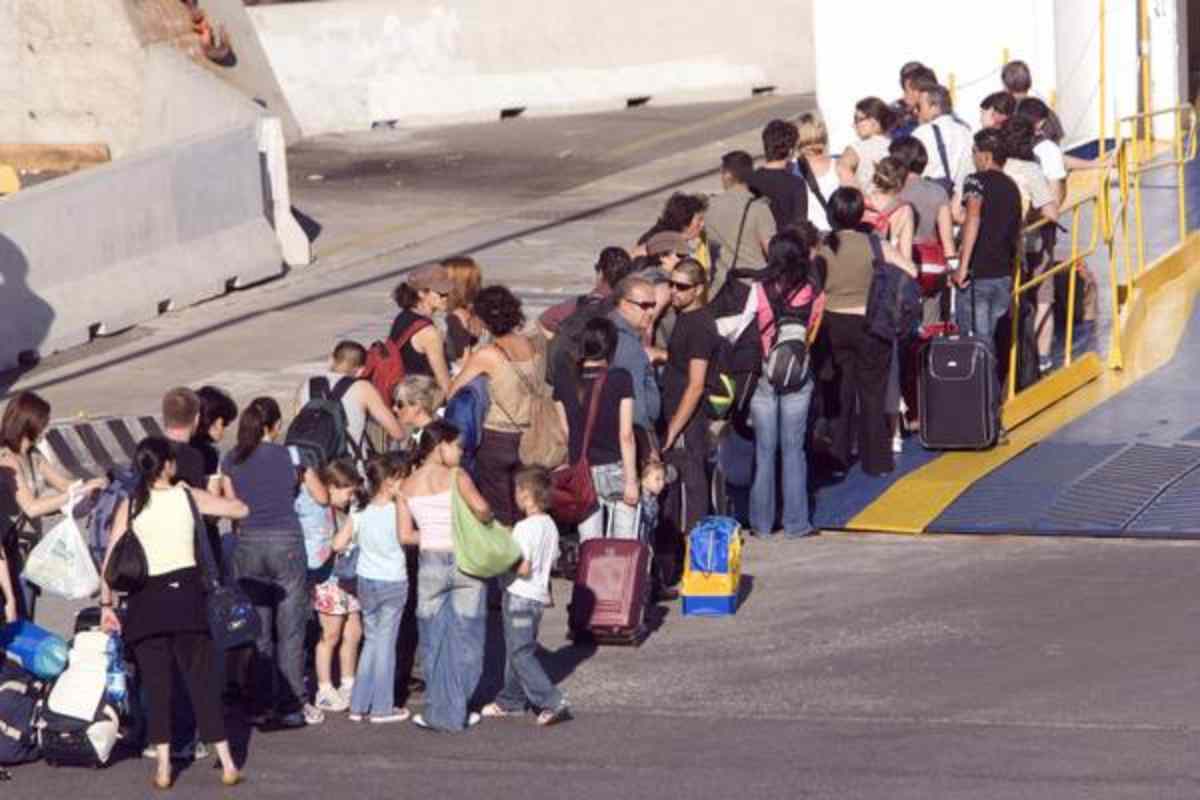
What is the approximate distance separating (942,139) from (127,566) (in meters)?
8.38

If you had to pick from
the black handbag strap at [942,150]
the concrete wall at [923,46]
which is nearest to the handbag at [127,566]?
the black handbag strap at [942,150]

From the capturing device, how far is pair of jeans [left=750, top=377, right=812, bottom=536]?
46.0ft

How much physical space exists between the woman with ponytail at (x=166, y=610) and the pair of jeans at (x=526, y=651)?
4.30 ft

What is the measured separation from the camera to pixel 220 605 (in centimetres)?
1073

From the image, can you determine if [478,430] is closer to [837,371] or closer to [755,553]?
[755,553]

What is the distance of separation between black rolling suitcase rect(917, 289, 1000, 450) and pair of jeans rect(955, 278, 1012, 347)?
27 centimetres

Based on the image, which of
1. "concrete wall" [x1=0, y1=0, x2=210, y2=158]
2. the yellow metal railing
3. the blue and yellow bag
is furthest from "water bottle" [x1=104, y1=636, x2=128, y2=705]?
"concrete wall" [x1=0, y1=0, x2=210, y2=158]

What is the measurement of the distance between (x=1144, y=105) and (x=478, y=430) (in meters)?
12.8

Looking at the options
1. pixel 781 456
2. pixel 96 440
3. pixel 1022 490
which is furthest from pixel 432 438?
pixel 96 440

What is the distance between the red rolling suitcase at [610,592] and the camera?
12.3 meters

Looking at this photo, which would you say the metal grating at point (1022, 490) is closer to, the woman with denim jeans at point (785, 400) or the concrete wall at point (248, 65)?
the woman with denim jeans at point (785, 400)

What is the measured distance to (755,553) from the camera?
1403 centimetres

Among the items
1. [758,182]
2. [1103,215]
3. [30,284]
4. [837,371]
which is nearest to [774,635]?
[837,371]

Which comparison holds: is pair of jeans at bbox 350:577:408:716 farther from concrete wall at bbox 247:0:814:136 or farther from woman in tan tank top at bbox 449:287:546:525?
concrete wall at bbox 247:0:814:136
